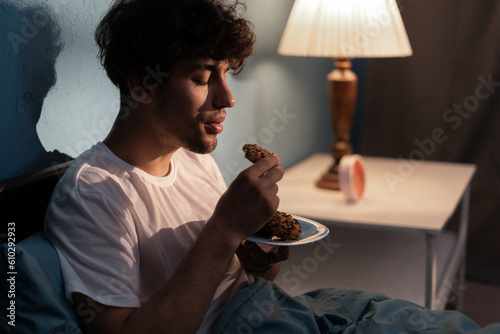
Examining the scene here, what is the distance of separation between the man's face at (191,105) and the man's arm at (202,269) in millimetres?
118

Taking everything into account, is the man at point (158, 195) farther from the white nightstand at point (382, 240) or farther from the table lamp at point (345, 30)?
the table lamp at point (345, 30)

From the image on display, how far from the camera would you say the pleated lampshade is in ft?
5.17

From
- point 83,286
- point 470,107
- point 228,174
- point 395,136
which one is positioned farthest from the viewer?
point 395,136

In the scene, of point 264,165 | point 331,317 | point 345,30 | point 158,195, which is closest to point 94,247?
point 158,195

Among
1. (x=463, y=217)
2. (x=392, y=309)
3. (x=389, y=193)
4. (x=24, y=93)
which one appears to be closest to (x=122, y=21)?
(x=24, y=93)

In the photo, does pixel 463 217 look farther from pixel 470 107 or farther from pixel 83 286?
pixel 83 286

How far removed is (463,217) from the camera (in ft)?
6.61

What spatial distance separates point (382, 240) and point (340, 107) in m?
0.45

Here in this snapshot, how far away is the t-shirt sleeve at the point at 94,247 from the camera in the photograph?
0.76 metres

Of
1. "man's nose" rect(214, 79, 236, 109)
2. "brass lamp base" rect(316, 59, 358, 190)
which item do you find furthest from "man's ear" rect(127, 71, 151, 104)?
"brass lamp base" rect(316, 59, 358, 190)

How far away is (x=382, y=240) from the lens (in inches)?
67.1

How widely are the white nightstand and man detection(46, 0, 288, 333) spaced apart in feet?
1.67

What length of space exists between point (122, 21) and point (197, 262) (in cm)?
43

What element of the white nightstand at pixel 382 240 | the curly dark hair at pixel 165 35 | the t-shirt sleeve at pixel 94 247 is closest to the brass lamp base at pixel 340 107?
the white nightstand at pixel 382 240
